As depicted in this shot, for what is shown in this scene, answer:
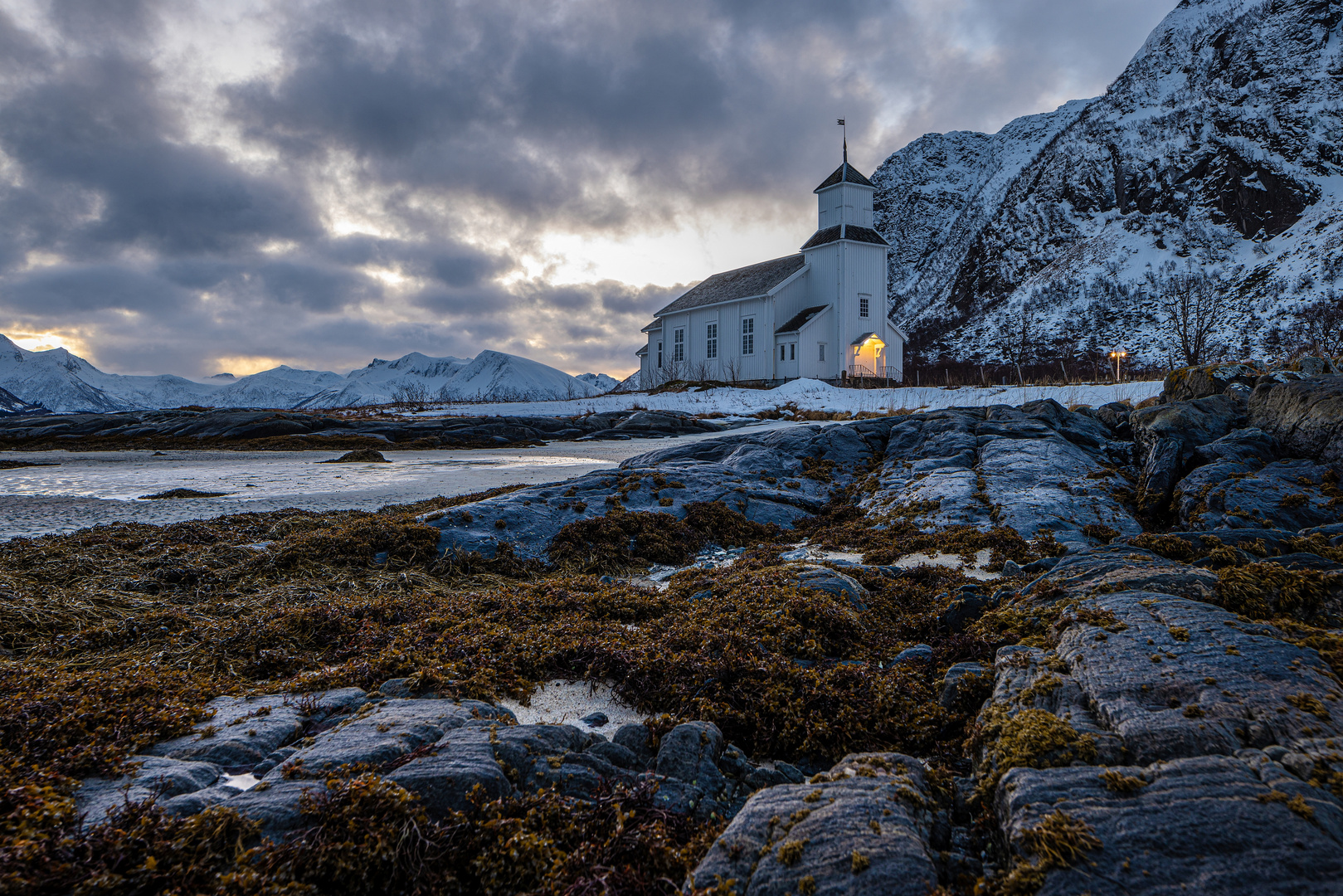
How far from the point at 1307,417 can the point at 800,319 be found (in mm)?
30316

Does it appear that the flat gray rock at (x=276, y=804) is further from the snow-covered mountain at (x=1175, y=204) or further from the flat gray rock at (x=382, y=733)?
the snow-covered mountain at (x=1175, y=204)

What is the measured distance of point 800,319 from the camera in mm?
35750

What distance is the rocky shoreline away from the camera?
1.75m

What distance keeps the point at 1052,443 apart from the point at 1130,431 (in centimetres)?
169

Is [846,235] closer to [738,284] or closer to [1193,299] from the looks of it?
[738,284]

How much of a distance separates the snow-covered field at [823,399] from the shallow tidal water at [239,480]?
980 centimetres

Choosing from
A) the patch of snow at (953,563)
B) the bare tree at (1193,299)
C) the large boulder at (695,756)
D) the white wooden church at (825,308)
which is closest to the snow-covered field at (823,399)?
the white wooden church at (825,308)

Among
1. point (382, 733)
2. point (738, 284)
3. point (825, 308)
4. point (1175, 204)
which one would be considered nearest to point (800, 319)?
point (825, 308)

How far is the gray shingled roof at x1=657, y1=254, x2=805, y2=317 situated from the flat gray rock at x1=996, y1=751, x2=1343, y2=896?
3593 centimetres

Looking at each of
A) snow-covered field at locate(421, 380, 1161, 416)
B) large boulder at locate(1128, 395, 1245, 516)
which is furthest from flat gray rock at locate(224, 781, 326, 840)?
snow-covered field at locate(421, 380, 1161, 416)

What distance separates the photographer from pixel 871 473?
30.3ft

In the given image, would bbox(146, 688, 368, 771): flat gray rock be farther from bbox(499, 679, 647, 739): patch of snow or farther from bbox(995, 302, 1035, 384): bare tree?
bbox(995, 302, 1035, 384): bare tree

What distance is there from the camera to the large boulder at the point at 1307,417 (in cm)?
598

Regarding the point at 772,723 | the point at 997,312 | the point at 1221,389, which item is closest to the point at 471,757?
the point at 772,723
